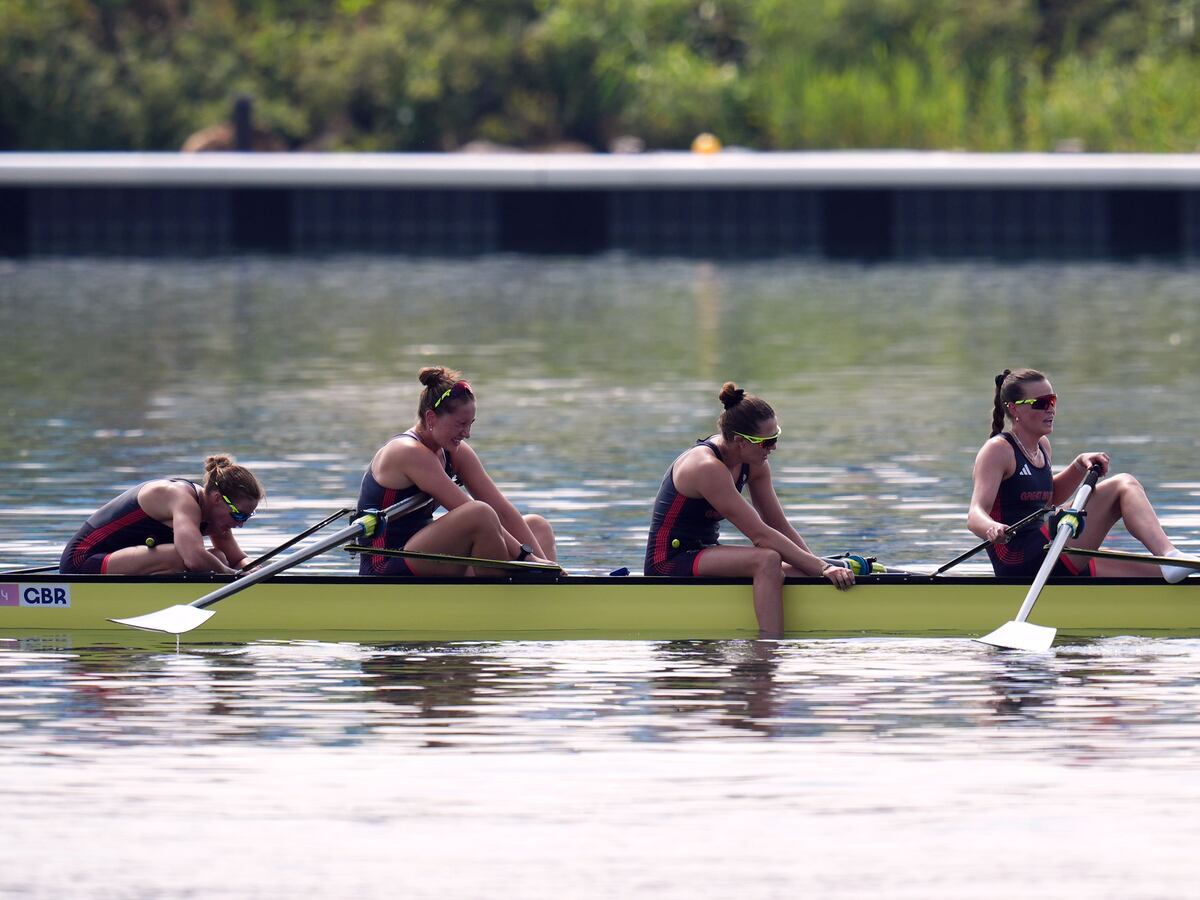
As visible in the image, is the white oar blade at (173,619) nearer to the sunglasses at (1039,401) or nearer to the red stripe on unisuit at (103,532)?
the red stripe on unisuit at (103,532)

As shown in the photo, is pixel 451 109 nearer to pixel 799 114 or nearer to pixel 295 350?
pixel 799 114

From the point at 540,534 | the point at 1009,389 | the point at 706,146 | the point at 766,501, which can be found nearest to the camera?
the point at 1009,389

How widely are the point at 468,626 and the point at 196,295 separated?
22.4 metres

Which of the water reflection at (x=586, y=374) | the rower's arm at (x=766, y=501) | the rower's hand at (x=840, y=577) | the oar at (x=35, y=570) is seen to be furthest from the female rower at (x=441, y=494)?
the water reflection at (x=586, y=374)

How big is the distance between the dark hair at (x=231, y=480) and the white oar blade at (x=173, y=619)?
2.01 feet

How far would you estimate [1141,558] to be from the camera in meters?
11.9

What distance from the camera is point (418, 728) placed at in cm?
1035

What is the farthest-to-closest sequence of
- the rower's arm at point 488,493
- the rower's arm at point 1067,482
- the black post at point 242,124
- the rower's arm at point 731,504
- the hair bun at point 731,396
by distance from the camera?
the black post at point 242,124 → the rower's arm at point 1067,482 → the rower's arm at point 488,493 → the rower's arm at point 731,504 → the hair bun at point 731,396

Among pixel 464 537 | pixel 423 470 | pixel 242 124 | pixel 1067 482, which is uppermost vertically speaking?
pixel 242 124

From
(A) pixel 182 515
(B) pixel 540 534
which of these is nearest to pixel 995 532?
(B) pixel 540 534

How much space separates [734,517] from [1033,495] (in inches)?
59.0

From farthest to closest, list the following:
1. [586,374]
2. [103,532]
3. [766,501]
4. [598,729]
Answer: [586,374]
[103,532]
[766,501]
[598,729]

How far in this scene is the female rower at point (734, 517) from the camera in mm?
11609

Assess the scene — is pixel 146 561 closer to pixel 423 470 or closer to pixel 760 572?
pixel 423 470
